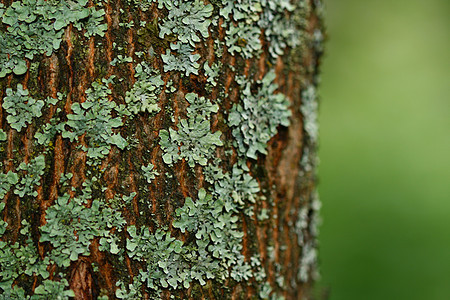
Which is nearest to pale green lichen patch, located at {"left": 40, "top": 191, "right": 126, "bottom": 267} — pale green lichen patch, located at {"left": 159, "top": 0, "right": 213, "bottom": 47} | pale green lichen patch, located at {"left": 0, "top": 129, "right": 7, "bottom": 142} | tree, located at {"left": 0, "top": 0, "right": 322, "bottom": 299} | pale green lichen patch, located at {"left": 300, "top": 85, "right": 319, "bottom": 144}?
tree, located at {"left": 0, "top": 0, "right": 322, "bottom": 299}

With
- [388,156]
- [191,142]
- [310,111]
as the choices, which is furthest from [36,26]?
[388,156]

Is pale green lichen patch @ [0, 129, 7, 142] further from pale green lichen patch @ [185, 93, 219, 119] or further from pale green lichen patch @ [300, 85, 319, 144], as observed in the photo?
pale green lichen patch @ [300, 85, 319, 144]

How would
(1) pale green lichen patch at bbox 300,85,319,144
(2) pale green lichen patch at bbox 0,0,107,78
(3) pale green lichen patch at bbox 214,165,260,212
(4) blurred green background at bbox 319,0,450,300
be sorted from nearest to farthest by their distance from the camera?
(2) pale green lichen patch at bbox 0,0,107,78 < (3) pale green lichen patch at bbox 214,165,260,212 < (1) pale green lichen patch at bbox 300,85,319,144 < (4) blurred green background at bbox 319,0,450,300

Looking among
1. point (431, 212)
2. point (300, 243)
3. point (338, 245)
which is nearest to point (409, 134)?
point (431, 212)

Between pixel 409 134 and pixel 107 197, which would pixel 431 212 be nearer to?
pixel 409 134

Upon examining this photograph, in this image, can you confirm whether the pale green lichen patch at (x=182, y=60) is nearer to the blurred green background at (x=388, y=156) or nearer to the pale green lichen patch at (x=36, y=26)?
the pale green lichen patch at (x=36, y=26)

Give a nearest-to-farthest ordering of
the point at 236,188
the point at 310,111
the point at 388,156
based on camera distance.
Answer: the point at 236,188 < the point at 310,111 < the point at 388,156

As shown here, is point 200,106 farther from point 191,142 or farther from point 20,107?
point 20,107
